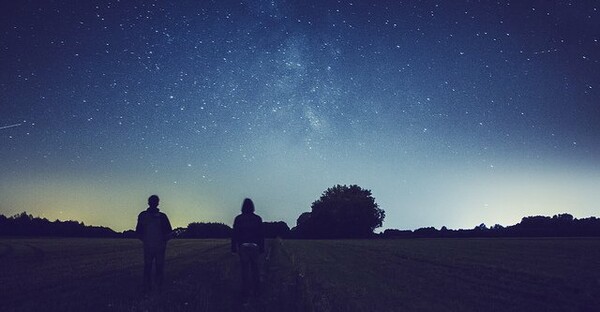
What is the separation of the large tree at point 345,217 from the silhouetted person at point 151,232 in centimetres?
8784

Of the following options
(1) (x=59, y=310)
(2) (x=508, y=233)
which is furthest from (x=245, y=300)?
(2) (x=508, y=233)

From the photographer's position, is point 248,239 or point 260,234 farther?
point 260,234

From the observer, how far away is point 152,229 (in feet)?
30.4

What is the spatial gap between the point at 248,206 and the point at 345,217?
3519 inches

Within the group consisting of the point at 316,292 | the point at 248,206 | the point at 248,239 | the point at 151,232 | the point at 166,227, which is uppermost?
the point at 248,206

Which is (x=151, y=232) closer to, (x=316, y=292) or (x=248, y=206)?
(x=248, y=206)

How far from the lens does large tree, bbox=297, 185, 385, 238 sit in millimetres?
96000

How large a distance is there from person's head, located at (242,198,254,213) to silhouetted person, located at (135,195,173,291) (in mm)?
1897

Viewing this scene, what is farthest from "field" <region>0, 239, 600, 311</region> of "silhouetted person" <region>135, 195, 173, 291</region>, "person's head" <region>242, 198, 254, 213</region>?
"person's head" <region>242, 198, 254, 213</region>

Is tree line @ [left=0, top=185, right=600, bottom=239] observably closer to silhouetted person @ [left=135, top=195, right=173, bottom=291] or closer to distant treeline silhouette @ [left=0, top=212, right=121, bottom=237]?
distant treeline silhouette @ [left=0, top=212, right=121, bottom=237]

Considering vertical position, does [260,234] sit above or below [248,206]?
below

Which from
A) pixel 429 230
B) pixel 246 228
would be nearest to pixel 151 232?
pixel 246 228

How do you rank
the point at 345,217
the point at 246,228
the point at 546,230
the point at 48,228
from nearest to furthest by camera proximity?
the point at 246,228 → the point at 546,230 → the point at 48,228 → the point at 345,217

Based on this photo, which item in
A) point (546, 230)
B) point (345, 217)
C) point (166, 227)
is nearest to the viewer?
point (166, 227)
